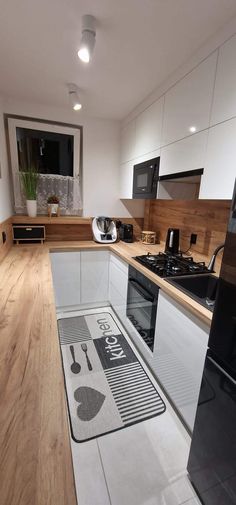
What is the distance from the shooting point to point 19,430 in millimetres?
525

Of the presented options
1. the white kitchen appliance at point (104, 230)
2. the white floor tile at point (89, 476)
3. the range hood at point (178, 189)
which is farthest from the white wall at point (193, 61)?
the white floor tile at point (89, 476)

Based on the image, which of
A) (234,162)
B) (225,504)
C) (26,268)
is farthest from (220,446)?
(26,268)

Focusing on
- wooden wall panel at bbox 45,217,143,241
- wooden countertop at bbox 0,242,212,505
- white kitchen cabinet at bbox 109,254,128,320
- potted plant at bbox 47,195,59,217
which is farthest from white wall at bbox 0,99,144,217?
wooden countertop at bbox 0,242,212,505

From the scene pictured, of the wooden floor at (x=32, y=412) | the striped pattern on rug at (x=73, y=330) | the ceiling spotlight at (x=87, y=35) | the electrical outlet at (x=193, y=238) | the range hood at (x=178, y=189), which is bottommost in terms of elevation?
the striped pattern on rug at (x=73, y=330)

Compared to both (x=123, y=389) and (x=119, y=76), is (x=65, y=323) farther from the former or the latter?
(x=119, y=76)

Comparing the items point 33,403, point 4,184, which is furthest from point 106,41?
point 33,403

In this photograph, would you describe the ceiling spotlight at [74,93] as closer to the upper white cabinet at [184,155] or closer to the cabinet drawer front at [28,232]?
the upper white cabinet at [184,155]

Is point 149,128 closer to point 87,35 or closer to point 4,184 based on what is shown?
point 87,35

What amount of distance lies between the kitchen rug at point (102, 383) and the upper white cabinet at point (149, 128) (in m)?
1.82

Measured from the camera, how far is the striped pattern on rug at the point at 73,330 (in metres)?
2.08

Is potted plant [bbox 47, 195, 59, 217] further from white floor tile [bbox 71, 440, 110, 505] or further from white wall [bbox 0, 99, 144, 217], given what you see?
white floor tile [bbox 71, 440, 110, 505]

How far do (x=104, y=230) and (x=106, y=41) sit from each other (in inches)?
64.2

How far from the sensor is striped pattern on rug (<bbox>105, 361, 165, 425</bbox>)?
1.40 meters

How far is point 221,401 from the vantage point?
828mm
